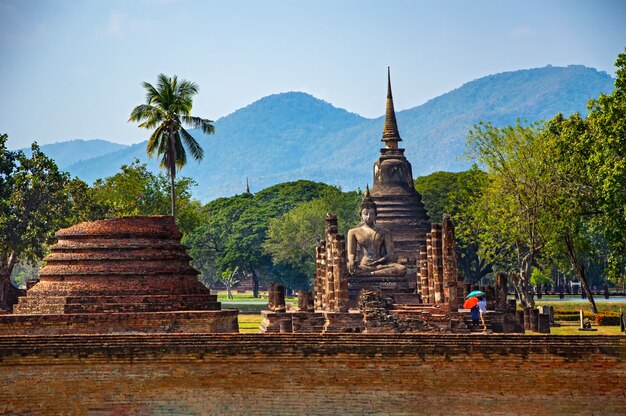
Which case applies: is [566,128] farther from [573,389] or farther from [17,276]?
[17,276]

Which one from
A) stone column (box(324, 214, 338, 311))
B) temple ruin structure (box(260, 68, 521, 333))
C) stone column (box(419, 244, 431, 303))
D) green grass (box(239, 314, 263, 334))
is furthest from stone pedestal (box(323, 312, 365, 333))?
green grass (box(239, 314, 263, 334))

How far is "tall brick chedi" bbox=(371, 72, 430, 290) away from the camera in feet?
192

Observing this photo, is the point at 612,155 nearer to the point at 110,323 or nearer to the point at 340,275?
the point at 340,275

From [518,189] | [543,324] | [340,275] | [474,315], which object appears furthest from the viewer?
[518,189]

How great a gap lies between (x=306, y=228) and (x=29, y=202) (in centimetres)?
3930

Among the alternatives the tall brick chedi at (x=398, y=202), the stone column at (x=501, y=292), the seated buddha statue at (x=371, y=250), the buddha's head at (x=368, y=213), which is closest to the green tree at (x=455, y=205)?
the tall brick chedi at (x=398, y=202)

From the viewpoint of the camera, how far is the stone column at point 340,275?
35.6 m

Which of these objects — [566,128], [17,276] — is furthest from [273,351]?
[17,276]

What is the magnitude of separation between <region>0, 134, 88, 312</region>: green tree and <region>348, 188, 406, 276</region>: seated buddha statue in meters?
19.5

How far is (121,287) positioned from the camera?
99.2 ft

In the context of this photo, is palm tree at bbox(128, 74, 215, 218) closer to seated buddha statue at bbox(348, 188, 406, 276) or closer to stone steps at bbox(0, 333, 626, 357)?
seated buddha statue at bbox(348, 188, 406, 276)

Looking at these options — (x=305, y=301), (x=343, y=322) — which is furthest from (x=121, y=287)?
(x=305, y=301)

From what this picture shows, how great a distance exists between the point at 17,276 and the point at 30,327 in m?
127

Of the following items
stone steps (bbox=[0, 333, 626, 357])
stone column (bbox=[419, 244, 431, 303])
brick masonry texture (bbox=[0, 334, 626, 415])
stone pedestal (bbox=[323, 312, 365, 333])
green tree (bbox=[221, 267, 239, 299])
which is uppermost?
green tree (bbox=[221, 267, 239, 299])
